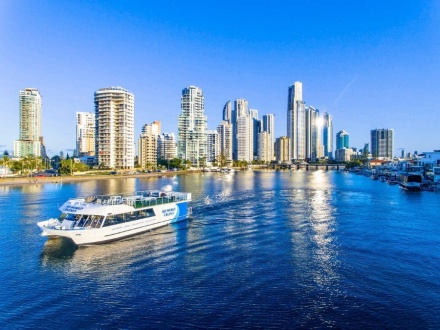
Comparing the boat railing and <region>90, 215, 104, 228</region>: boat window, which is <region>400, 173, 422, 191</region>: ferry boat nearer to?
the boat railing

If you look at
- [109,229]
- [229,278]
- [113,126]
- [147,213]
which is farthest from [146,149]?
[229,278]

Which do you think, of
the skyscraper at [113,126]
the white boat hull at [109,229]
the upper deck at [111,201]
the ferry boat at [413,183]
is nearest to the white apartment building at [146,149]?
the skyscraper at [113,126]

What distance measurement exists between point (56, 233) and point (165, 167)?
159 metres

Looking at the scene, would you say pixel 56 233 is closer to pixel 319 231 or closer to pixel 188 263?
pixel 188 263

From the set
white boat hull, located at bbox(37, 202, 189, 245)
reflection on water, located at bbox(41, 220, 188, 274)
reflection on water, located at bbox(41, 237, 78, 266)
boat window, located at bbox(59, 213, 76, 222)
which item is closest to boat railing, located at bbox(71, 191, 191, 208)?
white boat hull, located at bbox(37, 202, 189, 245)

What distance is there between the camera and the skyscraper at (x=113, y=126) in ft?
494

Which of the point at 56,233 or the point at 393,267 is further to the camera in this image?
the point at 56,233

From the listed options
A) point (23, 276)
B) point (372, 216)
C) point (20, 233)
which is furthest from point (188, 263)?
point (372, 216)

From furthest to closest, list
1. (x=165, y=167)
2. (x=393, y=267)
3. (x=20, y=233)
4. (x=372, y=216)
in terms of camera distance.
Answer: (x=165, y=167)
(x=372, y=216)
(x=20, y=233)
(x=393, y=267)

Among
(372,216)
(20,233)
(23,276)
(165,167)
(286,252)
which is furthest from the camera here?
(165,167)

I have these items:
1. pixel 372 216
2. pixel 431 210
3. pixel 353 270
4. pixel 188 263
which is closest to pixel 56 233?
pixel 188 263

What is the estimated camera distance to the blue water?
50.7ft

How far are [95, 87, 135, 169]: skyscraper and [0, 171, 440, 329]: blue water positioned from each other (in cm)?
11921

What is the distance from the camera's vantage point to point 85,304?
16.8m
